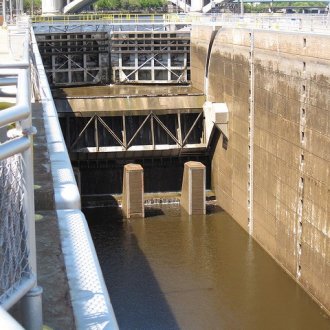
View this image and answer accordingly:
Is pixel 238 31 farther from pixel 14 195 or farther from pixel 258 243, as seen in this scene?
pixel 14 195

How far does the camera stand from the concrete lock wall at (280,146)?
11195 millimetres

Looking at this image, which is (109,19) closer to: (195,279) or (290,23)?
(290,23)

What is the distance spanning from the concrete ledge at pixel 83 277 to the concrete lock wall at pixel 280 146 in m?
7.81

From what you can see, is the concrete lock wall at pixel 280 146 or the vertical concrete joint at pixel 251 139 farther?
the vertical concrete joint at pixel 251 139

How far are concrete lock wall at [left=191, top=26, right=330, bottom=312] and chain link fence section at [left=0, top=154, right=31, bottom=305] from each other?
8931 mm

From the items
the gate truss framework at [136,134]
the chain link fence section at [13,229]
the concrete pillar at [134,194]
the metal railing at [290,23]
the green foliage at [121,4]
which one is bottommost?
the concrete pillar at [134,194]

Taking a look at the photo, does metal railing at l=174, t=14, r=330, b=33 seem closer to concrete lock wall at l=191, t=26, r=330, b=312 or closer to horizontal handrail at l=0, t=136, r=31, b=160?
concrete lock wall at l=191, t=26, r=330, b=312

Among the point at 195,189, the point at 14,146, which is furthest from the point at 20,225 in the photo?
the point at 195,189

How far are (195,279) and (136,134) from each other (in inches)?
268

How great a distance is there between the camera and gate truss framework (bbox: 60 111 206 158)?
1842 centimetres

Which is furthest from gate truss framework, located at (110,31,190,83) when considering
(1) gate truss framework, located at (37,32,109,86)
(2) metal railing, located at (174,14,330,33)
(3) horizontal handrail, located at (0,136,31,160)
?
(3) horizontal handrail, located at (0,136,31,160)

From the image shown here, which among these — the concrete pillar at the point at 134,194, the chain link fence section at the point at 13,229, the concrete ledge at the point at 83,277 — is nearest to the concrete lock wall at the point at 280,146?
the concrete pillar at the point at 134,194

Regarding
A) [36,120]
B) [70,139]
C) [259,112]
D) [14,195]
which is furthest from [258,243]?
[14,195]

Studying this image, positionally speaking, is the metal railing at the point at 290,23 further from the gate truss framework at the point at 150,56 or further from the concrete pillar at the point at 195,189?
the concrete pillar at the point at 195,189
